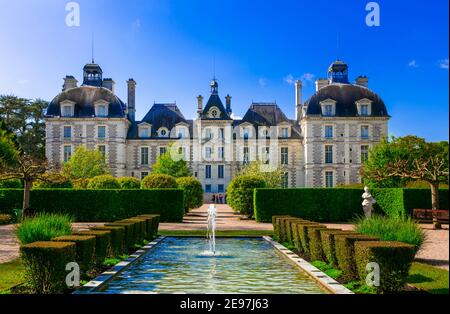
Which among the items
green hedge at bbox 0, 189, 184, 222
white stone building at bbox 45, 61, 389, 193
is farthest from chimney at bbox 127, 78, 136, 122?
green hedge at bbox 0, 189, 184, 222

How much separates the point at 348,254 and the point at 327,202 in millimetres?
14281

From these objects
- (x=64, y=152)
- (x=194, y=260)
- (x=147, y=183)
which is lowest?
(x=194, y=260)

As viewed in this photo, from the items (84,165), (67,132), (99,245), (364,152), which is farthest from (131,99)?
(99,245)

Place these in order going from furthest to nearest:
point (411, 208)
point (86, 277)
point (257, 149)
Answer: point (257, 149), point (411, 208), point (86, 277)

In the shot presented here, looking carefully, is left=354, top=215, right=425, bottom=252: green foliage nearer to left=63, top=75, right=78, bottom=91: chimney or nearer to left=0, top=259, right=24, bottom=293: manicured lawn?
left=0, top=259, right=24, bottom=293: manicured lawn

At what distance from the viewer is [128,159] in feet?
140

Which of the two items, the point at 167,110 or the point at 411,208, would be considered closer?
the point at 411,208

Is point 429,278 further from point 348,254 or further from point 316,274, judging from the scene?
point 316,274

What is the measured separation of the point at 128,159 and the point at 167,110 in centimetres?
526

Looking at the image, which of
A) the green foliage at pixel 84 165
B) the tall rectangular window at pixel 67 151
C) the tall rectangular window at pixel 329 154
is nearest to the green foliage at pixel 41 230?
the green foliage at pixel 84 165

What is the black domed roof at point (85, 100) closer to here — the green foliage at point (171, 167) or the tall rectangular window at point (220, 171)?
the green foliage at point (171, 167)
